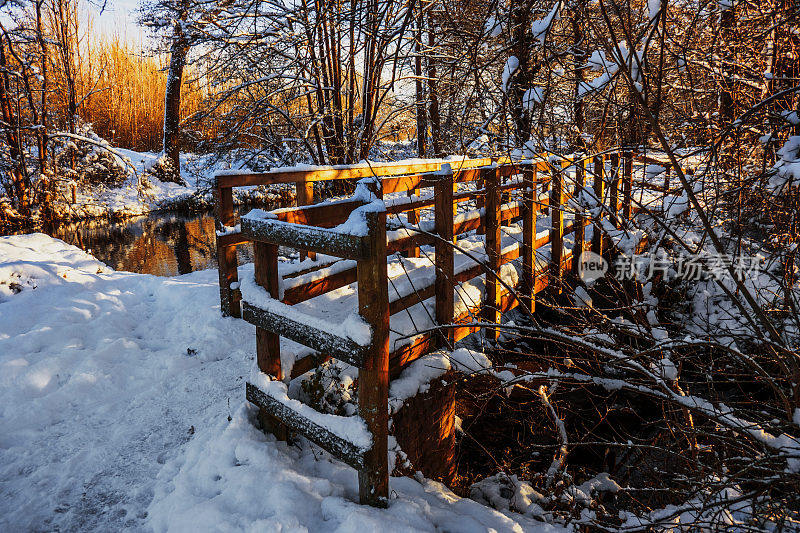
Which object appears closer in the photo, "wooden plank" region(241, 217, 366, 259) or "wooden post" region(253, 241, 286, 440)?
"wooden plank" region(241, 217, 366, 259)

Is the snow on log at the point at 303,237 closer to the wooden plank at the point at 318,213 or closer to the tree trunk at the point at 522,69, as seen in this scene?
the wooden plank at the point at 318,213

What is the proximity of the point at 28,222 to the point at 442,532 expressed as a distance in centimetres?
1148

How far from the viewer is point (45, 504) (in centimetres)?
262

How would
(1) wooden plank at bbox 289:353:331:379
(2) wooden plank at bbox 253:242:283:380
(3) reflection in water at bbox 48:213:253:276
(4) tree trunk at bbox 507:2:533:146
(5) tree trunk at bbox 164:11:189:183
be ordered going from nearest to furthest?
(2) wooden plank at bbox 253:242:283:380 → (4) tree trunk at bbox 507:2:533:146 → (1) wooden plank at bbox 289:353:331:379 → (3) reflection in water at bbox 48:213:253:276 → (5) tree trunk at bbox 164:11:189:183

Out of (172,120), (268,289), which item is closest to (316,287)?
(268,289)

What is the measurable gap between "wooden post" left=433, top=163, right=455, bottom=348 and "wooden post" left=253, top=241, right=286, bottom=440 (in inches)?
43.3

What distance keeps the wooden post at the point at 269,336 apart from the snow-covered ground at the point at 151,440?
0.10m

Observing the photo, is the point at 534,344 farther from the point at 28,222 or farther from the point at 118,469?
the point at 28,222

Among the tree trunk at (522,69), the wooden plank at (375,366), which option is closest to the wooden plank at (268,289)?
the wooden plank at (375,366)

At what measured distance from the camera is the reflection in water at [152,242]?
9.30 m

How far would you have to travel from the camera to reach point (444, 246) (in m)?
3.62

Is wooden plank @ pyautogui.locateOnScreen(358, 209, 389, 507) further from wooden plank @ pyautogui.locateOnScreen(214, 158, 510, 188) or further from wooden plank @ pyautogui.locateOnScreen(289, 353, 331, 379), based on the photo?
wooden plank @ pyautogui.locateOnScreen(214, 158, 510, 188)

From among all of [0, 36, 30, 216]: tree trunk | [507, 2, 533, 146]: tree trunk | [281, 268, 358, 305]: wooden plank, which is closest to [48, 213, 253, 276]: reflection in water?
[0, 36, 30, 216]: tree trunk

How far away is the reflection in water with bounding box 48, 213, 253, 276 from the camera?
930 cm
